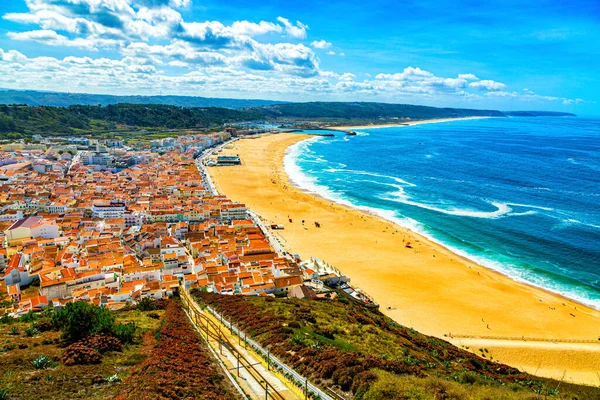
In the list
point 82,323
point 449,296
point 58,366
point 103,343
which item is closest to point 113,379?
point 58,366

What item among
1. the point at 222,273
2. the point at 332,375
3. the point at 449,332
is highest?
the point at 332,375

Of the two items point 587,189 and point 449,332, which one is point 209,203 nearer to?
point 449,332

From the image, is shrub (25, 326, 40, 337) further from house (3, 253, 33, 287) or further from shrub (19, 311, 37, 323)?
house (3, 253, 33, 287)

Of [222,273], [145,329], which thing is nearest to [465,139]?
[222,273]

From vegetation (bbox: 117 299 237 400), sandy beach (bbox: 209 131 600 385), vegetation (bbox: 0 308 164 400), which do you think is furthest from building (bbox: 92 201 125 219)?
vegetation (bbox: 117 299 237 400)

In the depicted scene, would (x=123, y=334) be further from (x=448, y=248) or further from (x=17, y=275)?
(x=448, y=248)
